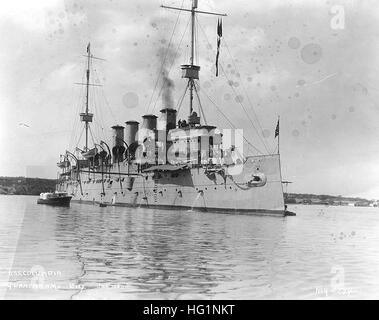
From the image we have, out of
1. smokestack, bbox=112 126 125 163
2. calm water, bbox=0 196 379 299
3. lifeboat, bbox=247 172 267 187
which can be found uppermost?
smokestack, bbox=112 126 125 163

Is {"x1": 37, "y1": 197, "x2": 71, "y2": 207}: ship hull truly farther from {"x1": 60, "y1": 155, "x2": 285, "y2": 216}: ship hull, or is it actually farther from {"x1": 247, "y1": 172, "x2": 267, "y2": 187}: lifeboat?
{"x1": 247, "y1": 172, "x2": 267, "y2": 187}: lifeboat

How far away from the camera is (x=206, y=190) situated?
113 feet

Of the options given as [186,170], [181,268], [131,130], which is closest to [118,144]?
[131,130]

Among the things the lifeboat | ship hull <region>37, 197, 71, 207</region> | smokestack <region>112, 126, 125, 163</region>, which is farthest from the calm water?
smokestack <region>112, 126, 125, 163</region>

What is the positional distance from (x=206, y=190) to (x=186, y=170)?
2535mm

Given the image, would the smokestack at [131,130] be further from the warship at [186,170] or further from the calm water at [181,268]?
the calm water at [181,268]

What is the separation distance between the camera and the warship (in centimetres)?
3105

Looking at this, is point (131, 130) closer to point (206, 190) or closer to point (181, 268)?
point (206, 190)

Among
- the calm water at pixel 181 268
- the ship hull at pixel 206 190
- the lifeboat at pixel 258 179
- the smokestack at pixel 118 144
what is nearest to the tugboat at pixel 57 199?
the ship hull at pixel 206 190

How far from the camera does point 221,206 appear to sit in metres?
33.2

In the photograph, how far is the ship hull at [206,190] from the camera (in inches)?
1208

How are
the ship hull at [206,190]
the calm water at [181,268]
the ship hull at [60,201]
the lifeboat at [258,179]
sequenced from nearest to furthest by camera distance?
the calm water at [181,268] → the lifeboat at [258,179] → the ship hull at [206,190] → the ship hull at [60,201]
